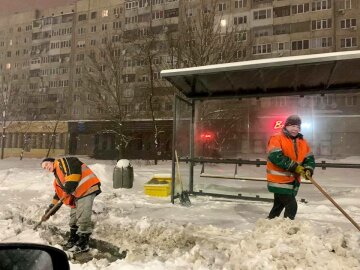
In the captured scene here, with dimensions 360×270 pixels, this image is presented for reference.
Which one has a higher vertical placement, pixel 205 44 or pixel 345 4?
pixel 345 4

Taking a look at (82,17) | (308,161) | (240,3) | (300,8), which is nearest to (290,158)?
(308,161)

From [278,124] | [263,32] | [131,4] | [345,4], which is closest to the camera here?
[278,124]

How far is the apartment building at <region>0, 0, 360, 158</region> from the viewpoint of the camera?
35438mm

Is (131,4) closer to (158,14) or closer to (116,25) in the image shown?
(116,25)

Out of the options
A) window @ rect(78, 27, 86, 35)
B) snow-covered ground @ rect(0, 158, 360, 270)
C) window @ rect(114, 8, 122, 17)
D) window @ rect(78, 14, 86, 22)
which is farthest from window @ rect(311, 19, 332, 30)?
window @ rect(78, 14, 86, 22)

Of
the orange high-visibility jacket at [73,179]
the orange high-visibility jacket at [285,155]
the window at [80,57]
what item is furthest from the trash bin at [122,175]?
the window at [80,57]

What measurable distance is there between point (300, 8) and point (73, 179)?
130 feet

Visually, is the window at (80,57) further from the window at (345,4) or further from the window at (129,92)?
the window at (345,4)

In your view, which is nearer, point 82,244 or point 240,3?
point 82,244

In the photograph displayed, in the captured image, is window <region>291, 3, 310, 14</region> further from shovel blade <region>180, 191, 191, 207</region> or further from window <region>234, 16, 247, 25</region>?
shovel blade <region>180, 191, 191, 207</region>

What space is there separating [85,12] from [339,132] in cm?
5296

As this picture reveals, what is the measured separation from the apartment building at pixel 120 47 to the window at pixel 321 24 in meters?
0.10

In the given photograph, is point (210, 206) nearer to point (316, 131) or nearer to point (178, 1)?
point (316, 131)

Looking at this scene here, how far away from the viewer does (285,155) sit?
5.09 m
